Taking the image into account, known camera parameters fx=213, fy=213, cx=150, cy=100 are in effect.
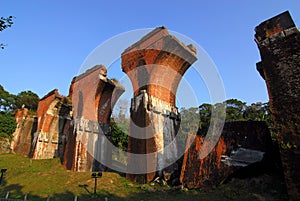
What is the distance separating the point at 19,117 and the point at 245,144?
2545 cm

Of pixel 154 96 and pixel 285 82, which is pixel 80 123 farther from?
pixel 285 82

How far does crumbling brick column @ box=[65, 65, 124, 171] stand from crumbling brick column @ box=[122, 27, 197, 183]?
4116mm

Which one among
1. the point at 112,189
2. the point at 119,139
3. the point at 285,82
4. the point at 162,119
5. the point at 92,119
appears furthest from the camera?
the point at 119,139

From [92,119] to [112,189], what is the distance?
7.15 metres

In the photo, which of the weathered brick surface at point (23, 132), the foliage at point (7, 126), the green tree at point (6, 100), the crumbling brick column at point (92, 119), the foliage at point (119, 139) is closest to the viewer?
the crumbling brick column at point (92, 119)

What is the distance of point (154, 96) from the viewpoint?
37.2 feet

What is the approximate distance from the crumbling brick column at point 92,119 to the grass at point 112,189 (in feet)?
5.24

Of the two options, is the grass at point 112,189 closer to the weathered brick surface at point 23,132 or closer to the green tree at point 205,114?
the weathered brick surface at point 23,132

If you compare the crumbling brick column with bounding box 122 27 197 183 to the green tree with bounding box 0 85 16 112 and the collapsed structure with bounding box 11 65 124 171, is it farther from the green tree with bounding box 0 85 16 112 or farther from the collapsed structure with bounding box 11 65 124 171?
the green tree with bounding box 0 85 16 112

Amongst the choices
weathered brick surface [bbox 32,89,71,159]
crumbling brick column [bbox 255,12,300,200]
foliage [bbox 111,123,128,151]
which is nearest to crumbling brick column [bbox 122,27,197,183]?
crumbling brick column [bbox 255,12,300,200]

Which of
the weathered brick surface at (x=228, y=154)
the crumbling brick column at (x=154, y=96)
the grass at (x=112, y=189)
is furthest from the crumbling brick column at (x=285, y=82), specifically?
the crumbling brick column at (x=154, y=96)

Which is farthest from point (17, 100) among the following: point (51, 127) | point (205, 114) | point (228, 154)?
point (228, 154)

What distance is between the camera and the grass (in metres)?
5.98

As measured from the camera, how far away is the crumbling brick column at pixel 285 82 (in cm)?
491
